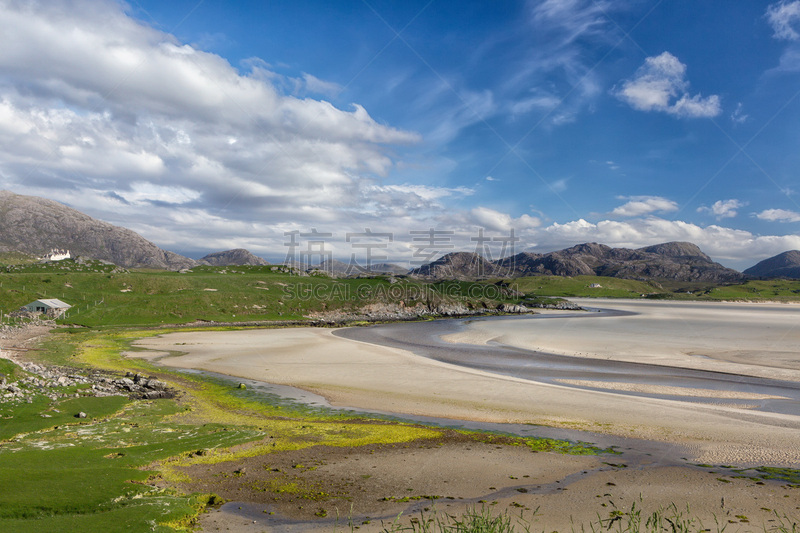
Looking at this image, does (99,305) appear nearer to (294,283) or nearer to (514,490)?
(294,283)

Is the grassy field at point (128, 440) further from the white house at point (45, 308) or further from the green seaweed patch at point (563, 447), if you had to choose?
the white house at point (45, 308)

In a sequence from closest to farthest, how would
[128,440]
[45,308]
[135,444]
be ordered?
[135,444], [128,440], [45,308]

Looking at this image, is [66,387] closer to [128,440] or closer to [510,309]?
[128,440]

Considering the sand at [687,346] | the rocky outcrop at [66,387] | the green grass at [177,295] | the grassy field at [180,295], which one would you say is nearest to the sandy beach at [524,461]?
the sand at [687,346]

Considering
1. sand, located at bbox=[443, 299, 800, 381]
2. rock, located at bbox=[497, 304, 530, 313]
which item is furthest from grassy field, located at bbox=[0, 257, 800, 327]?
sand, located at bbox=[443, 299, 800, 381]

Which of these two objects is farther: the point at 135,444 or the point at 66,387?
the point at 66,387

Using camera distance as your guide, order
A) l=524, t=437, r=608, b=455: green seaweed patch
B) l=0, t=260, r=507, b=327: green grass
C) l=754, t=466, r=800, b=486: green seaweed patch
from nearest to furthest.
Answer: l=754, t=466, r=800, b=486: green seaweed patch, l=524, t=437, r=608, b=455: green seaweed patch, l=0, t=260, r=507, b=327: green grass

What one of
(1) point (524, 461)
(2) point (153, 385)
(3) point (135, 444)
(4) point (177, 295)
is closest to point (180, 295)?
(4) point (177, 295)

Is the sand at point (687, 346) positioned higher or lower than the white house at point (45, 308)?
lower

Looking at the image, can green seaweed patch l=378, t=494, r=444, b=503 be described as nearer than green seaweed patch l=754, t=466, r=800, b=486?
Yes

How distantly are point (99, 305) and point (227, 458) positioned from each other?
74620 millimetres

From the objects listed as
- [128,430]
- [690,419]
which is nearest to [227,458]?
[128,430]

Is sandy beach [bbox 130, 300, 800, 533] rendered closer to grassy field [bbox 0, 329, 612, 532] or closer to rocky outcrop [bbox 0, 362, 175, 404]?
grassy field [bbox 0, 329, 612, 532]

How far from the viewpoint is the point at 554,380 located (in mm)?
32188
